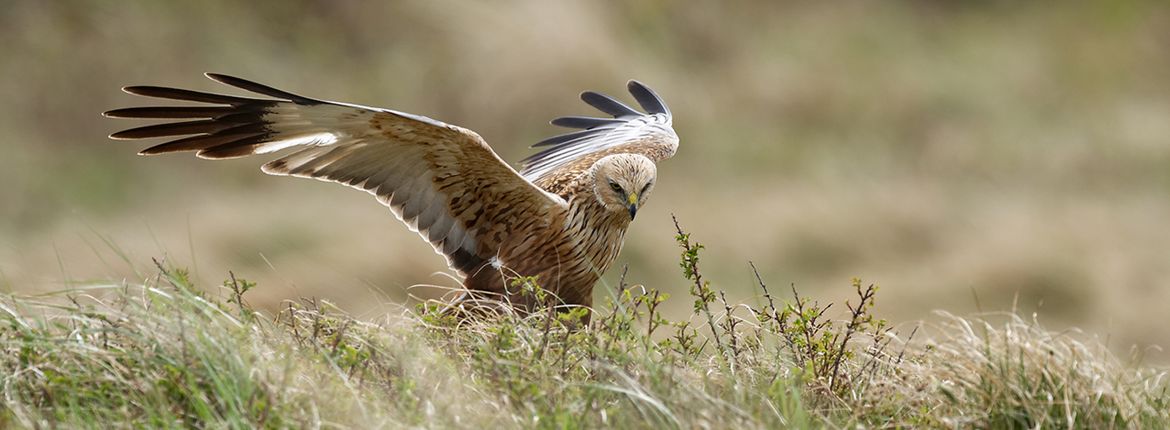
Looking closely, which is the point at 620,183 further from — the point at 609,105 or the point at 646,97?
the point at 646,97

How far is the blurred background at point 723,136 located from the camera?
11.6 metres

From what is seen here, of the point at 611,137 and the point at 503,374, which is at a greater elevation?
the point at 611,137

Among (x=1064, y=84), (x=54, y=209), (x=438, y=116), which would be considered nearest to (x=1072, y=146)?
(x=1064, y=84)

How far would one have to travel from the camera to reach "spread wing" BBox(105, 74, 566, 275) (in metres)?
4.70

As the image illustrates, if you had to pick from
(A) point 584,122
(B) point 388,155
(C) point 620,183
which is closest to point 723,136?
(A) point 584,122

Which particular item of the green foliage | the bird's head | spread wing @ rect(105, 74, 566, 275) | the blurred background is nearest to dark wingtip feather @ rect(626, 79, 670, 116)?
the bird's head

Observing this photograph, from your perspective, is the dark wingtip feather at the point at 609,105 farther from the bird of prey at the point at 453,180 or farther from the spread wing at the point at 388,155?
the spread wing at the point at 388,155

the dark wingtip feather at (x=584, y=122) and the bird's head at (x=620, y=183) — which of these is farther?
the dark wingtip feather at (x=584, y=122)

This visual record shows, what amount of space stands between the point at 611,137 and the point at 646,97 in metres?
0.58

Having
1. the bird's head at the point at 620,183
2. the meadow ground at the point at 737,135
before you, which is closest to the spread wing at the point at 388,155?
the bird's head at the point at 620,183

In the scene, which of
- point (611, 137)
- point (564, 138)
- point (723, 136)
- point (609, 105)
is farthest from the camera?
point (723, 136)

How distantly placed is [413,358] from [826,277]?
884 cm

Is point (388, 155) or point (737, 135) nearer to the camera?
point (388, 155)

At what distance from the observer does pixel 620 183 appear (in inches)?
206
